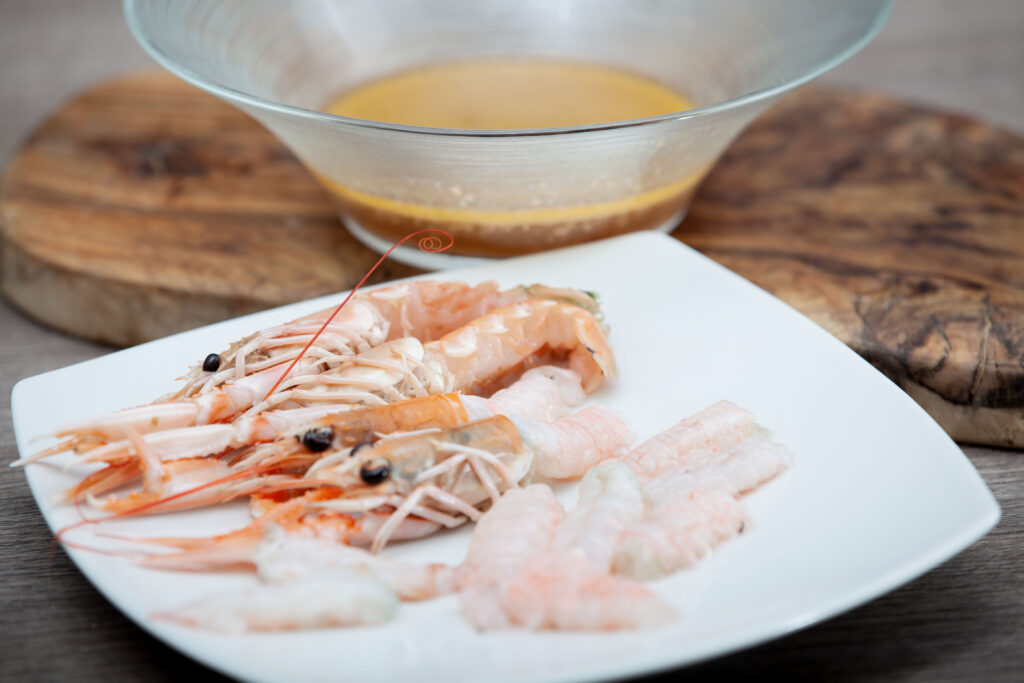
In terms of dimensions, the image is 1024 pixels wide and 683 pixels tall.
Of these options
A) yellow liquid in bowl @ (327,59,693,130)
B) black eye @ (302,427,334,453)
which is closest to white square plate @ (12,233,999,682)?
black eye @ (302,427,334,453)

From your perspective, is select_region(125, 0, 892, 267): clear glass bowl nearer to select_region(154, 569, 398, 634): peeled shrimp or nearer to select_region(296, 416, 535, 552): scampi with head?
select_region(296, 416, 535, 552): scampi with head

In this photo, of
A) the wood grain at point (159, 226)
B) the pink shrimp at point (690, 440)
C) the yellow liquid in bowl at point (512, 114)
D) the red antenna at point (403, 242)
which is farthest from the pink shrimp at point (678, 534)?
the wood grain at point (159, 226)

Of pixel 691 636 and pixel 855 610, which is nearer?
pixel 691 636

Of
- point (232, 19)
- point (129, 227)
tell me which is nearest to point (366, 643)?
point (129, 227)

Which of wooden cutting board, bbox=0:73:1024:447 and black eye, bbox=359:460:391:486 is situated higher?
black eye, bbox=359:460:391:486

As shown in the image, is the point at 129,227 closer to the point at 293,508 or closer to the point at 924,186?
the point at 293,508

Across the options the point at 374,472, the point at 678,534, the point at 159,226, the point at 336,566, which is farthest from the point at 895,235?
the point at 159,226

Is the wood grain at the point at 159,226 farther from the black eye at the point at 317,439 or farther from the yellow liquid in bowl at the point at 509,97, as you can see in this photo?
the black eye at the point at 317,439
